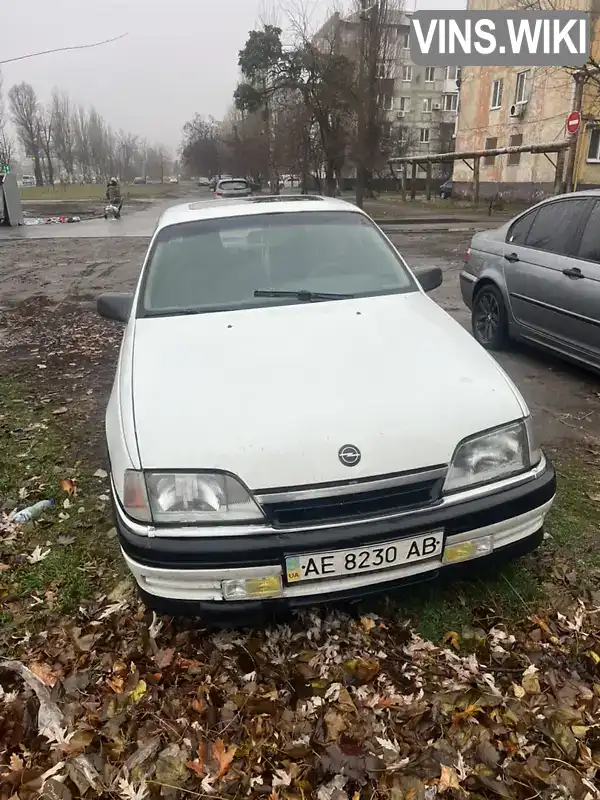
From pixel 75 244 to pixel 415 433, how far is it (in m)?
16.5

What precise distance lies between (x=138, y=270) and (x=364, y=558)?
10912 mm

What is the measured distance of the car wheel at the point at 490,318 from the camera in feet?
19.6

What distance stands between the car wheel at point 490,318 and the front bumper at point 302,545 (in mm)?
3858

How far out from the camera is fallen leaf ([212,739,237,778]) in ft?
6.72

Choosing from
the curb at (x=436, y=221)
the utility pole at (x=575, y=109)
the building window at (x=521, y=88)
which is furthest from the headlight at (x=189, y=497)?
the building window at (x=521, y=88)

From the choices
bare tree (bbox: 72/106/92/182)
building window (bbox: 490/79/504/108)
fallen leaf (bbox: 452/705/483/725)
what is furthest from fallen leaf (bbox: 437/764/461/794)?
bare tree (bbox: 72/106/92/182)

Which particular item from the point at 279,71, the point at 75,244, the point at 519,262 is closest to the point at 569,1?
the point at 279,71

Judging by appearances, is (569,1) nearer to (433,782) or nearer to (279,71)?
(279,71)

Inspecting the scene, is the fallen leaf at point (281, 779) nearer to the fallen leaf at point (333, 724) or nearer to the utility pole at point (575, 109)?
the fallen leaf at point (333, 724)

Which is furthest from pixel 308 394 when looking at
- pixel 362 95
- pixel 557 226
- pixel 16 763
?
pixel 362 95

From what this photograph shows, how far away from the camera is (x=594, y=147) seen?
1019 inches

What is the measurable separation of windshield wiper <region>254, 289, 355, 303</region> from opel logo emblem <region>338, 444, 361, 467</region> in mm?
1412

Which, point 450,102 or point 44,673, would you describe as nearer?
point 44,673

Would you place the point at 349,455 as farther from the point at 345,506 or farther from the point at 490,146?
the point at 490,146
